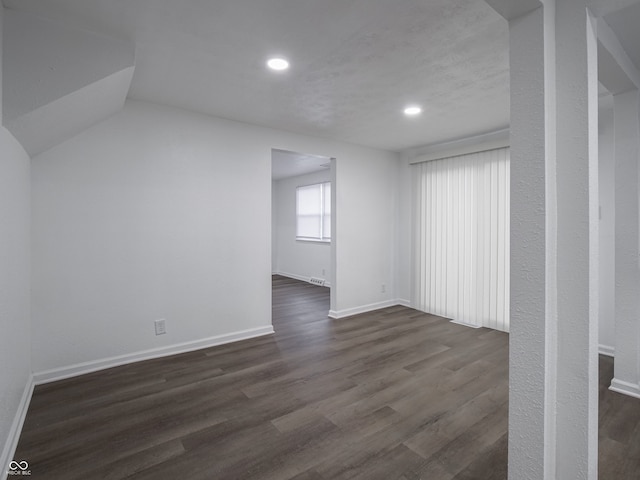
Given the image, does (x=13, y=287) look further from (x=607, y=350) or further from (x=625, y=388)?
(x=607, y=350)

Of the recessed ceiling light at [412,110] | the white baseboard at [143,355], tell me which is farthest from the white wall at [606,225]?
the white baseboard at [143,355]

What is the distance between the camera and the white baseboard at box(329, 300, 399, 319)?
4586 mm

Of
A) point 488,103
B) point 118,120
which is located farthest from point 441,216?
point 118,120

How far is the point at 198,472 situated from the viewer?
5.62ft

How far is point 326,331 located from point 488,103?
2940 mm

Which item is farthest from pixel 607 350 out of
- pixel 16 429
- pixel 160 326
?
pixel 16 429

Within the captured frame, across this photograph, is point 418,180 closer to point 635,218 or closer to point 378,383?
point 635,218

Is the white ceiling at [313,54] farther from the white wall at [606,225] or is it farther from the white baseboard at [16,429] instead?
the white baseboard at [16,429]

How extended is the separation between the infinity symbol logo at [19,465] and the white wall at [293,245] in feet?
17.7

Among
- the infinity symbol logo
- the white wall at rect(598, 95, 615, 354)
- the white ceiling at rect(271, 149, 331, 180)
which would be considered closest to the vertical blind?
the white wall at rect(598, 95, 615, 354)

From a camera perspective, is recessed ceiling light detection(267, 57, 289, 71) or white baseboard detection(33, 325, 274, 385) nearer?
recessed ceiling light detection(267, 57, 289, 71)

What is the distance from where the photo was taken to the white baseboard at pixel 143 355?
8.85ft

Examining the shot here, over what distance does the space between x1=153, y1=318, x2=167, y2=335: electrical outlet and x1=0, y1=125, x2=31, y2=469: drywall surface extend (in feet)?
3.04

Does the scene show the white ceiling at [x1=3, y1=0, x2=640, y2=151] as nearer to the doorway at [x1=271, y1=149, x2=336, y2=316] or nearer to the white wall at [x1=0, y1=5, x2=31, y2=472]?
the white wall at [x1=0, y1=5, x2=31, y2=472]
